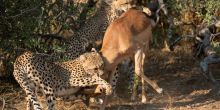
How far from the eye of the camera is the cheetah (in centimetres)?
827

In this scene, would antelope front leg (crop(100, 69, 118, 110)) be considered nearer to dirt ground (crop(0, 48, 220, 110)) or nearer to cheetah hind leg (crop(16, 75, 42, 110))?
dirt ground (crop(0, 48, 220, 110))

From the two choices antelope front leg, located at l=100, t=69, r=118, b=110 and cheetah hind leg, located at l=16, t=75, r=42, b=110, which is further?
antelope front leg, located at l=100, t=69, r=118, b=110

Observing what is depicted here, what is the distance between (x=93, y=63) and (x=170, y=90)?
79.6 inches

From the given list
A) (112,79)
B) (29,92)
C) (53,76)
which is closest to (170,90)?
(112,79)

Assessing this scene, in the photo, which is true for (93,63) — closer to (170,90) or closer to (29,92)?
(29,92)

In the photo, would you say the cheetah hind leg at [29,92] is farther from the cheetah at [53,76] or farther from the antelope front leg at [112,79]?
the antelope front leg at [112,79]

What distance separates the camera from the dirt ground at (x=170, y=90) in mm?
9000

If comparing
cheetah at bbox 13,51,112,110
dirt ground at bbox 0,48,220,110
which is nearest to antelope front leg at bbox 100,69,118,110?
dirt ground at bbox 0,48,220,110

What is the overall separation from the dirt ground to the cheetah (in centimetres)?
70

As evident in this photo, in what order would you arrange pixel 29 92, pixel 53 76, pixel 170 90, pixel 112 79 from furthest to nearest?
pixel 170 90 → pixel 112 79 → pixel 53 76 → pixel 29 92

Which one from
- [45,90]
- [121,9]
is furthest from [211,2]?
[45,90]

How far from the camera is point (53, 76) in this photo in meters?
8.41

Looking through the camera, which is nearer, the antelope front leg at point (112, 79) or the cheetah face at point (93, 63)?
the cheetah face at point (93, 63)

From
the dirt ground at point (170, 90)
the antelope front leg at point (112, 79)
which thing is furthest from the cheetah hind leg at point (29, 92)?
the antelope front leg at point (112, 79)
